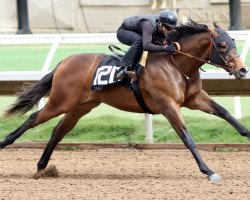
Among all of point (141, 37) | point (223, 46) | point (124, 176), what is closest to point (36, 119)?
point (124, 176)

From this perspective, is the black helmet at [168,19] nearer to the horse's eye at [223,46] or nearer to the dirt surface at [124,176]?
the horse's eye at [223,46]

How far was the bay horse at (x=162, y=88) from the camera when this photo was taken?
1014 centimetres

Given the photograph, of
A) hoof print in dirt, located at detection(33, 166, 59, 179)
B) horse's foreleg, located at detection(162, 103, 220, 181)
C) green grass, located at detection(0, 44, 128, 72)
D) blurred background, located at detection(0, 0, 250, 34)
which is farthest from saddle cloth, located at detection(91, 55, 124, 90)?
Result: blurred background, located at detection(0, 0, 250, 34)

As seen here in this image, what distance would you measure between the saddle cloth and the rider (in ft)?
0.32

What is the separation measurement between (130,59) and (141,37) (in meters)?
0.25

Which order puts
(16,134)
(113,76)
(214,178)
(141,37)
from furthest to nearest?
1. (16,134)
2. (113,76)
3. (141,37)
4. (214,178)

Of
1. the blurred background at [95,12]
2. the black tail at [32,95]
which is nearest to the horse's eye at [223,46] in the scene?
the black tail at [32,95]

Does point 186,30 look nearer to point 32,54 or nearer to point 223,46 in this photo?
point 223,46

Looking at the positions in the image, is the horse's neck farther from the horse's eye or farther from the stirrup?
the stirrup

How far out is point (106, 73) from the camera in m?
10.7

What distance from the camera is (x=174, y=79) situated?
33.7 feet

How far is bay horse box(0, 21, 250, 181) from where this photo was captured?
399 inches

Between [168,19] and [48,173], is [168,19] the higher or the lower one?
the higher one

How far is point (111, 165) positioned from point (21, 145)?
1.81 metres
